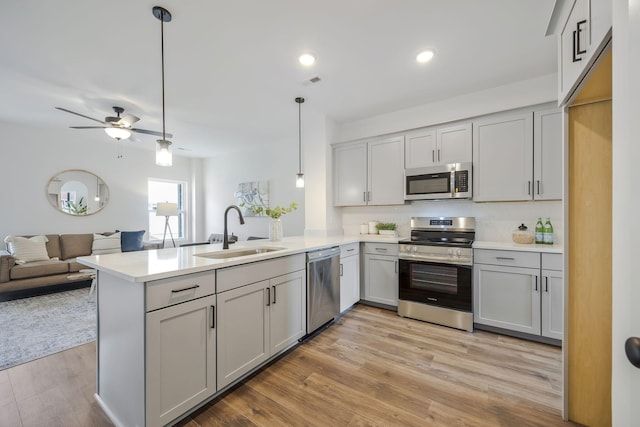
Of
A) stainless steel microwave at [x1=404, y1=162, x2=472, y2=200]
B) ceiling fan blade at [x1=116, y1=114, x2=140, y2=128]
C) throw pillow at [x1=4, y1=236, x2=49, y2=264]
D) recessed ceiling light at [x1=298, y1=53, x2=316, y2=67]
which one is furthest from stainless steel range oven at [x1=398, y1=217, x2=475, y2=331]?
throw pillow at [x1=4, y1=236, x2=49, y2=264]

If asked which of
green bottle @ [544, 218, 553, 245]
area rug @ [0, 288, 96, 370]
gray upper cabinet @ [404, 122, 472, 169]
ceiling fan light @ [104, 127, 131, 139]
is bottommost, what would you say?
area rug @ [0, 288, 96, 370]

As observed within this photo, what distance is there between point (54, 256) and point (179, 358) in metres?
4.81

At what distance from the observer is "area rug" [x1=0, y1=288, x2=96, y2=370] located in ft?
7.82

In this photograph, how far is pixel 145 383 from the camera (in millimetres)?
1345

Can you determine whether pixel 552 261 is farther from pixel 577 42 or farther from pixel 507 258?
pixel 577 42

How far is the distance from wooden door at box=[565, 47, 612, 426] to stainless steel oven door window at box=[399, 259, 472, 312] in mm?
1185

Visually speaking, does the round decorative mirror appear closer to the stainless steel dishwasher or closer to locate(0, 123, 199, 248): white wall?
locate(0, 123, 199, 248): white wall

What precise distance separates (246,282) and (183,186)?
5.79 metres

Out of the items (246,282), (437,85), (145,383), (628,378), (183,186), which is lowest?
(145,383)

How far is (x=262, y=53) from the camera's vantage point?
238cm

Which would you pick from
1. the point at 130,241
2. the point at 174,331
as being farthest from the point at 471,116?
the point at 130,241

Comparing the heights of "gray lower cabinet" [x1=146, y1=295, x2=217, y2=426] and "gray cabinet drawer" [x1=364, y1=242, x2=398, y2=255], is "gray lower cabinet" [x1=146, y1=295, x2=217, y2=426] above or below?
below

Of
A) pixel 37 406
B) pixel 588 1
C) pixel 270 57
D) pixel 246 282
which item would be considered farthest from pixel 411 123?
pixel 37 406

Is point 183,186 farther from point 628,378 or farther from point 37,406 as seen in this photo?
point 628,378
